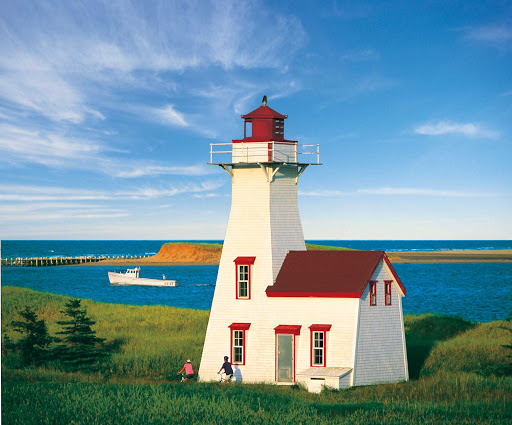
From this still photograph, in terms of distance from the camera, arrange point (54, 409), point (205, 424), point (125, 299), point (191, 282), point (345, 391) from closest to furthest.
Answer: point (205, 424)
point (54, 409)
point (345, 391)
point (125, 299)
point (191, 282)

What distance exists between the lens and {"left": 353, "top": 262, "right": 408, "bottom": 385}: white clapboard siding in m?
28.5

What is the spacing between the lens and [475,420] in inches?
839

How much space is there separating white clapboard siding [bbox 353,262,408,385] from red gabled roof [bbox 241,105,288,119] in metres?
8.37

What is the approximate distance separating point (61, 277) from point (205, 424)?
377 feet

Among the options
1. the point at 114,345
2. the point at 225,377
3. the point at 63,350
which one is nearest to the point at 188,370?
the point at 225,377

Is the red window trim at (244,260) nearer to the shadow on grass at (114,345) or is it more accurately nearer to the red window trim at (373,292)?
the red window trim at (373,292)

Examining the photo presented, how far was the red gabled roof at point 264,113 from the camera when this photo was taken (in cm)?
3123

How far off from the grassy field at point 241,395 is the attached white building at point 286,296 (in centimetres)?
129

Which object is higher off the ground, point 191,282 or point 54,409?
point 191,282

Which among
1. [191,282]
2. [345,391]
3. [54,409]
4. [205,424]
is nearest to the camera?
[205,424]

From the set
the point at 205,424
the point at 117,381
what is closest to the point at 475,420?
the point at 205,424

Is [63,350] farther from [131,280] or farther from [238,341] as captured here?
[131,280]

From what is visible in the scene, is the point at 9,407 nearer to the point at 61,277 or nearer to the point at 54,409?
the point at 54,409

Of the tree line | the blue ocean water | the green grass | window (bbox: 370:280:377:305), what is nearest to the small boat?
the blue ocean water
